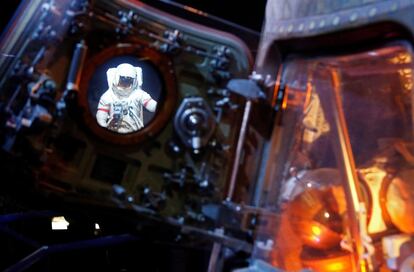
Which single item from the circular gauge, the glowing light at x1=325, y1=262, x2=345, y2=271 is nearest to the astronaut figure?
the circular gauge

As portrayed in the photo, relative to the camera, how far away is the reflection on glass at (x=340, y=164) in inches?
114

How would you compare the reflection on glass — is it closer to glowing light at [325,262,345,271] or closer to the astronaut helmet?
glowing light at [325,262,345,271]

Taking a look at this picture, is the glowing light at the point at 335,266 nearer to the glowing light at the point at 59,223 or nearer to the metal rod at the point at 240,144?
the metal rod at the point at 240,144

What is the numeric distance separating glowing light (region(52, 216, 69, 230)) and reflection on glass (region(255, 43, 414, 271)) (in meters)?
1.88

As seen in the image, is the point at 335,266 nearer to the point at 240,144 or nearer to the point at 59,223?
the point at 240,144

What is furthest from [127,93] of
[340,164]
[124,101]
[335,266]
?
[335,266]

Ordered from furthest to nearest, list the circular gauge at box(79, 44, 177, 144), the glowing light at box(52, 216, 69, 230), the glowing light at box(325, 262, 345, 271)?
the glowing light at box(52, 216, 69, 230) < the glowing light at box(325, 262, 345, 271) < the circular gauge at box(79, 44, 177, 144)

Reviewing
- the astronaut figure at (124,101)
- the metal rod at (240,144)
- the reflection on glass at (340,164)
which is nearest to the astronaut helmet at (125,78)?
the astronaut figure at (124,101)

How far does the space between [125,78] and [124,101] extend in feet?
0.50

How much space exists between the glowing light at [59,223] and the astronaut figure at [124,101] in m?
1.42

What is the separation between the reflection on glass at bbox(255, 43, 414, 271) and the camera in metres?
2.89

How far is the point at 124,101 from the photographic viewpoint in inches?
111

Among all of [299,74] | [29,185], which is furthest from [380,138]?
[29,185]

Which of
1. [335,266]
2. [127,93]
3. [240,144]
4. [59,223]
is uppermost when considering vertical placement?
[127,93]
